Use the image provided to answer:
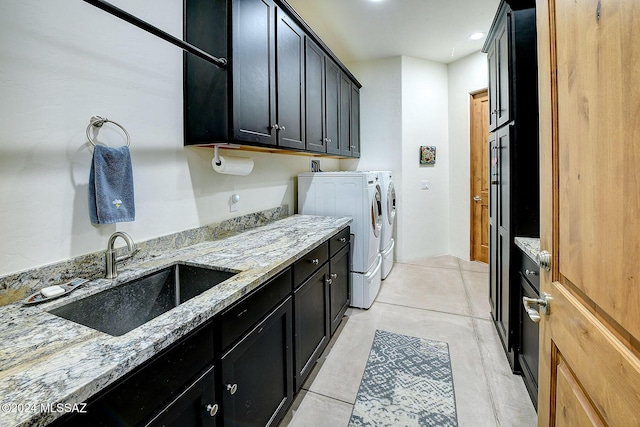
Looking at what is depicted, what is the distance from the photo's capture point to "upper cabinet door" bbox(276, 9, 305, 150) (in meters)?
2.01

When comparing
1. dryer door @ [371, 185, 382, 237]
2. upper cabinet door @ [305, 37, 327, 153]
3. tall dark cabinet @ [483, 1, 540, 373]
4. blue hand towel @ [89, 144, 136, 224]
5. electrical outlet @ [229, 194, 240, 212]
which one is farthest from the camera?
dryer door @ [371, 185, 382, 237]

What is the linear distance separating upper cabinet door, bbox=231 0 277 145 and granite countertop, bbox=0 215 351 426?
32.1 inches

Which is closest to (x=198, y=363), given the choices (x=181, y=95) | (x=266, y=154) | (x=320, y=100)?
(x=181, y=95)

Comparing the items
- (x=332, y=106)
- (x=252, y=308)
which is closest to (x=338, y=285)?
(x=252, y=308)

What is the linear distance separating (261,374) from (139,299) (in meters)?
0.63

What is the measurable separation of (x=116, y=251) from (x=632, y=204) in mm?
1707

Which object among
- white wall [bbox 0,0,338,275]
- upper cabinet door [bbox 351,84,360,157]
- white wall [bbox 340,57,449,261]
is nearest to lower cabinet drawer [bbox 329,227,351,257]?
white wall [bbox 0,0,338,275]

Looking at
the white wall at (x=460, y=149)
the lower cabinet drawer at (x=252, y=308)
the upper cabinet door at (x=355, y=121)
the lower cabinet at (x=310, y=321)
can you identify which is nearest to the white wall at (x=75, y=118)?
the lower cabinet drawer at (x=252, y=308)

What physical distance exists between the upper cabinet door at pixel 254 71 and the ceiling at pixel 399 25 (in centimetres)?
114

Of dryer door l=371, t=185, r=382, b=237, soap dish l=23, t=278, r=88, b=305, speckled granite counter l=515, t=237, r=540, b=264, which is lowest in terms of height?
soap dish l=23, t=278, r=88, b=305

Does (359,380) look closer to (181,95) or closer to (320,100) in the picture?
(181,95)

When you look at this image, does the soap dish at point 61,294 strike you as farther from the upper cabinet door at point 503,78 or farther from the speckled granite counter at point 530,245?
the upper cabinet door at point 503,78

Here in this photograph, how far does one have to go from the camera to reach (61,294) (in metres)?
1.04

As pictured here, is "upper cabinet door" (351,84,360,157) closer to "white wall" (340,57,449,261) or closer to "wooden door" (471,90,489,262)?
"white wall" (340,57,449,261)
